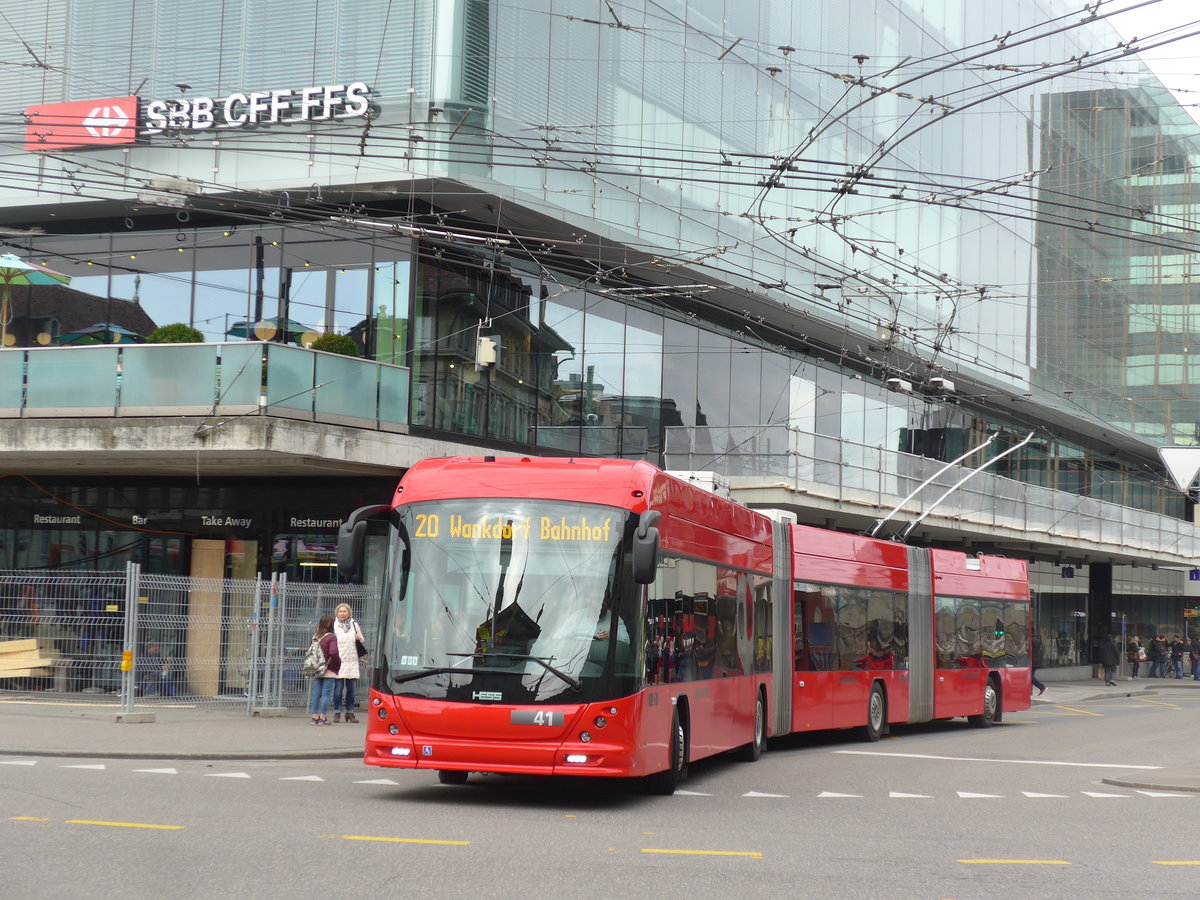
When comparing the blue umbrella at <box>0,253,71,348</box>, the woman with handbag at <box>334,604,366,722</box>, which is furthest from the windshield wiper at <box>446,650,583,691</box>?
the blue umbrella at <box>0,253,71,348</box>

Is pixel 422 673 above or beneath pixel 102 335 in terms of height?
beneath

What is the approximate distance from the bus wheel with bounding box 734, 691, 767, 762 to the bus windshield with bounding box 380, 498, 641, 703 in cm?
588

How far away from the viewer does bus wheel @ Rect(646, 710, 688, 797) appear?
46.6ft

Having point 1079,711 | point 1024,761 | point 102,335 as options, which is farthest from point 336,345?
point 1079,711

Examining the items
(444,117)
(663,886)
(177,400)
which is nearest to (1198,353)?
(444,117)

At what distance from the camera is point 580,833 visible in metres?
11.2

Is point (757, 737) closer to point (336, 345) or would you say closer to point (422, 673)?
point (422, 673)

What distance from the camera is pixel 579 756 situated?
41.3ft

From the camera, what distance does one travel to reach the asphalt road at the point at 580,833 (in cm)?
881

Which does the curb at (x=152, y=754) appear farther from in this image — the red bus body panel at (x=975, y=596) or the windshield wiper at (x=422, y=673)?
the red bus body panel at (x=975, y=596)

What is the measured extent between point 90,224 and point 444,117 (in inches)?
278

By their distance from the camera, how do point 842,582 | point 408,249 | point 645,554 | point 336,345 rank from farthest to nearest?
1. point 408,249
2. point 336,345
3. point 842,582
4. point 645,554

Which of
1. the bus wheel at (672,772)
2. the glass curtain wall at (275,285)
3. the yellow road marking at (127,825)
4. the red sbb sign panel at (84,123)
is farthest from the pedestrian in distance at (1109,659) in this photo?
the yellow road marking at (127,825)

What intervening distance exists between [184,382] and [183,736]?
20.8ft
